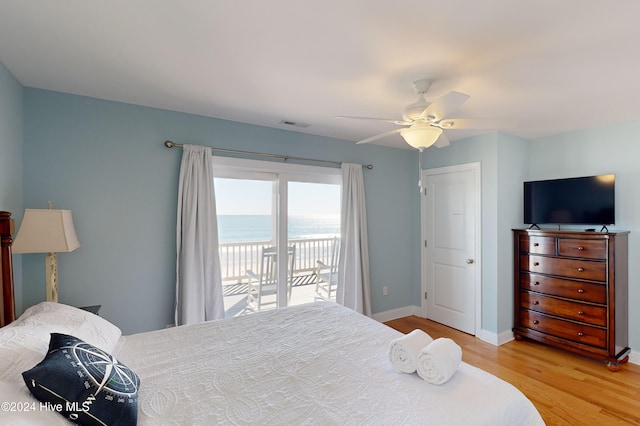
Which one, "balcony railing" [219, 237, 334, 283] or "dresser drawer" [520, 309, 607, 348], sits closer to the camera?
"dresser drawer" [520, 309, 607, 348]

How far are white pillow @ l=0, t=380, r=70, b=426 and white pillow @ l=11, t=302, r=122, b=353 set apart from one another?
1.35 ft

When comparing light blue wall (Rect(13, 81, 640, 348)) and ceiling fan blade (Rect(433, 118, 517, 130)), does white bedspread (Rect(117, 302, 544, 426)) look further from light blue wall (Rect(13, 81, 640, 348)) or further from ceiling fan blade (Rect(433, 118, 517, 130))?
ceiling fan blade (Rect(433, 118, 517, 130))

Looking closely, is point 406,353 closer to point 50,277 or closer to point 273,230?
point 273,230

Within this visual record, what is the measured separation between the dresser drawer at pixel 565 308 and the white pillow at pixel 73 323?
4.02m

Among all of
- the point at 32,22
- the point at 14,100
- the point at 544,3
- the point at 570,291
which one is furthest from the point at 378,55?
the point at 570,291

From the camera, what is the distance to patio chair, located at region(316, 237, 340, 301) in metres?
3.95

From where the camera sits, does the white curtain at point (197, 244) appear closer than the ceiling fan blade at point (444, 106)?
No

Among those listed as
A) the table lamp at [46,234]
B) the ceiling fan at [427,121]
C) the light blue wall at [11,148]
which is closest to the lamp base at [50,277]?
the table lamp at [46,234]

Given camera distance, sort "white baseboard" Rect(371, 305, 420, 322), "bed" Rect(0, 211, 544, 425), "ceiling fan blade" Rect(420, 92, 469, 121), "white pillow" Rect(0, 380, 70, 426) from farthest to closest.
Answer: "white baseboard" Rect(371, 305, 420, 322), "ceiling fan blade" Rect(420, 92, 469, 121), "bed" Rect(0, 211, 544, 425), "white pillow" Rect(0, 380, 70, 426)

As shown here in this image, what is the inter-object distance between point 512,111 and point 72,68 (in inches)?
140

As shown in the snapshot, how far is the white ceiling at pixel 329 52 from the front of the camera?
57.7 inches

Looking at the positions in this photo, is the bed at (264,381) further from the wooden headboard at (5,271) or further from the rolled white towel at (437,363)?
the wooden headboard at (5,271)

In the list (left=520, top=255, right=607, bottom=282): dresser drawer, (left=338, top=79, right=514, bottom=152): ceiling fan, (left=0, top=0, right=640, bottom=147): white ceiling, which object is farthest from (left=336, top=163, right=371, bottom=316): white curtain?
(left=520, top=255, right=607, bottom=282): dresser drawer

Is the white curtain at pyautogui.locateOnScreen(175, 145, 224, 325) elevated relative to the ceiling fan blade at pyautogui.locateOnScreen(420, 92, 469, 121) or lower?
lower
